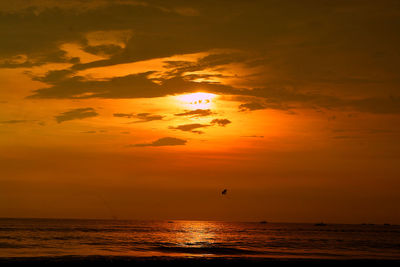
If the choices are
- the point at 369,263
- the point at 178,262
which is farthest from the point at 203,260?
the point at 369,263

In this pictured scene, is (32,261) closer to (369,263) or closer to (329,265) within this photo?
Result: (329,265)

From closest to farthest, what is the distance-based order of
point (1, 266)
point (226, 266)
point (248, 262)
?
point (1, 266)
point (226, 266)
point (248, 262)

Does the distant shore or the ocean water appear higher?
the ocean water

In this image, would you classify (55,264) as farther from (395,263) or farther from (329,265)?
(395,263)

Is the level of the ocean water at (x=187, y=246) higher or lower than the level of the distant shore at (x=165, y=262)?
higher

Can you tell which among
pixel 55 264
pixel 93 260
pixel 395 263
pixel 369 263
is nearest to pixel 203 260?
pixel 93 260

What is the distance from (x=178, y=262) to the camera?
39.1 meters

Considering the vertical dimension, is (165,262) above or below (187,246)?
below

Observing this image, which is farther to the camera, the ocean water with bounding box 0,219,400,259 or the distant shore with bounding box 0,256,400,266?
the ocean water with bounding box 0,219,400,259

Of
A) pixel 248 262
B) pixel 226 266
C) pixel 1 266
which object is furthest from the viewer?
pixel 248 262

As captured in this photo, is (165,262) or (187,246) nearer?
(165,262)

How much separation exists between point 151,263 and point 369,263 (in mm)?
20430

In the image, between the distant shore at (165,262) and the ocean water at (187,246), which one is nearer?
the distant shore at (165,262)

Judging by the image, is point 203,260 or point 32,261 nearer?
point 32,261
